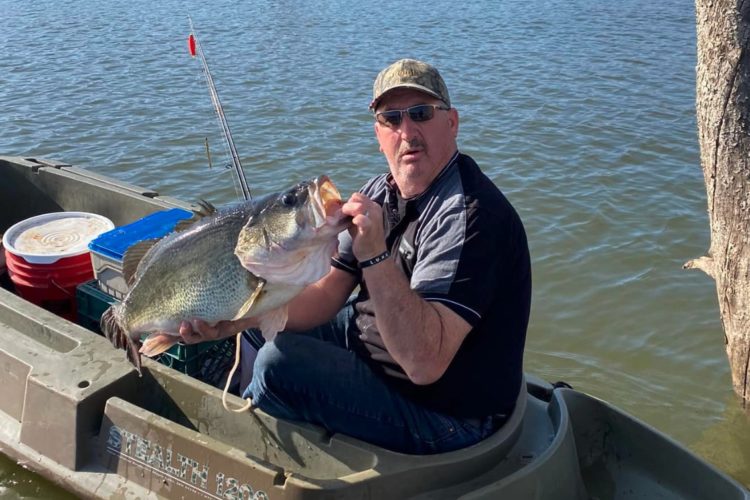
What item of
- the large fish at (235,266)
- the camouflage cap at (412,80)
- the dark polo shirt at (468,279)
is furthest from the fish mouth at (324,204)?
the camouflage cap at (412,80)

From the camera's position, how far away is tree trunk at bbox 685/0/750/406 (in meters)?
3.95

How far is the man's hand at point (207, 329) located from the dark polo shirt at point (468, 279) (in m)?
0.51

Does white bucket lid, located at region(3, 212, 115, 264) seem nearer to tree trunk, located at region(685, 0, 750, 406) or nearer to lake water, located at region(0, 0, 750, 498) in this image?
lake water, located at region(0, 0, 750, 498)

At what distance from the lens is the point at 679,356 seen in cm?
564

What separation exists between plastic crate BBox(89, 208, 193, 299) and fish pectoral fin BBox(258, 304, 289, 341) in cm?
145

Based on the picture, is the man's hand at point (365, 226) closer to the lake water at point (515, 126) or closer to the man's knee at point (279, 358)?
the man's knee at point (279, 358)

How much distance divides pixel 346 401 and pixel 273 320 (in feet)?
1.48

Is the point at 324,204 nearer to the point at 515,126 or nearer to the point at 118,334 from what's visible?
the point at 118,334

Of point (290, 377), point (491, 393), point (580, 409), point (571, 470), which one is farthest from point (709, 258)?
point (290, 377)

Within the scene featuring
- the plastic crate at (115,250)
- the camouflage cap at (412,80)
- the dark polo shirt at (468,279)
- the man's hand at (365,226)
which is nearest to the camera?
the man's hand at (365,226)

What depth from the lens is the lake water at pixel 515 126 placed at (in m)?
5.71

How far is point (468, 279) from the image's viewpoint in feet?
8.85

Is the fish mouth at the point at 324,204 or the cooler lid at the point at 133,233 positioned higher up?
the fish mouth at the point at 324,204

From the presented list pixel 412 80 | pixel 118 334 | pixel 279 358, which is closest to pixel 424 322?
pixel 279 358
